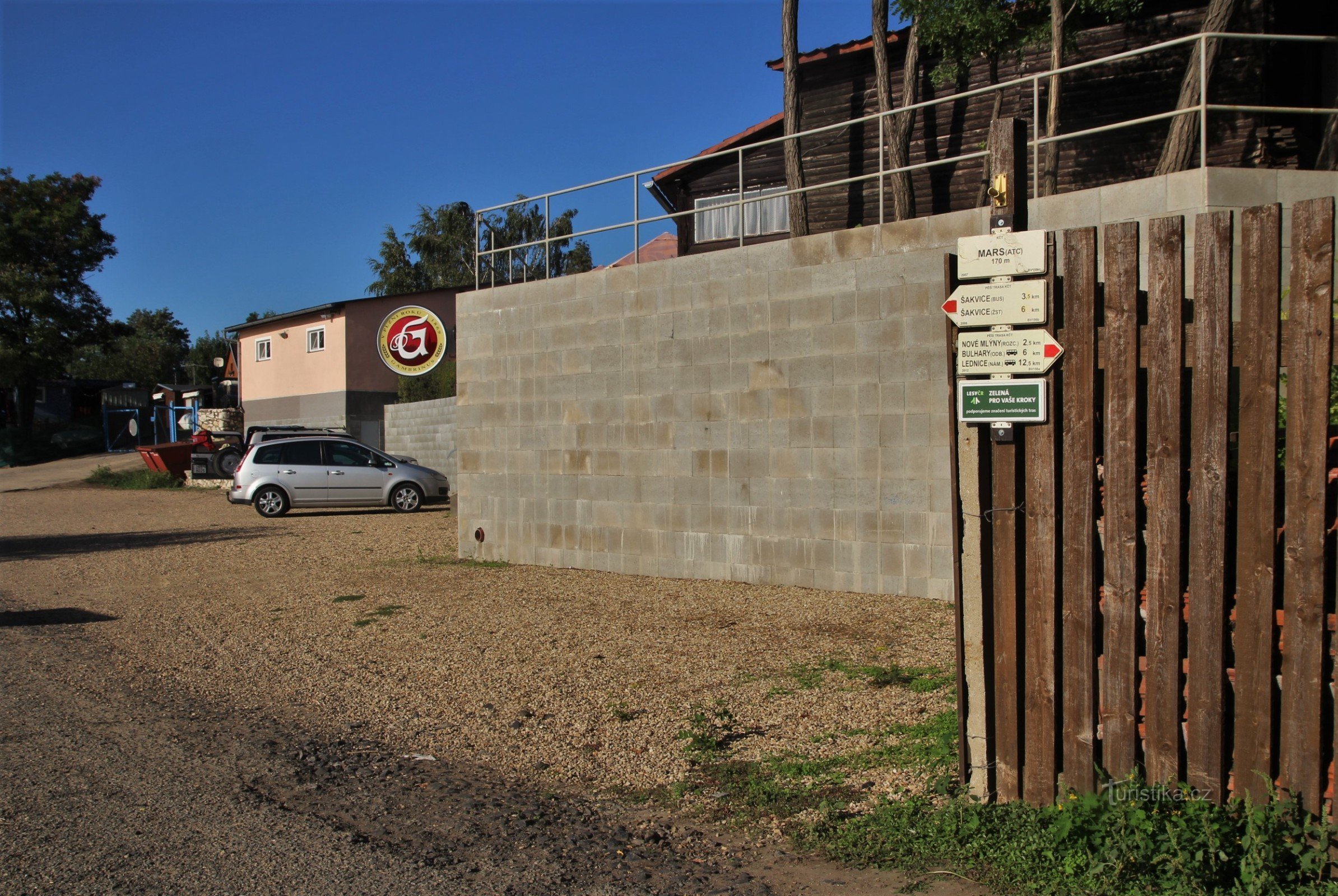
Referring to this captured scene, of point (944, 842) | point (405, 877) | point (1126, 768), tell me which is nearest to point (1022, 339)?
point (1126, 768)

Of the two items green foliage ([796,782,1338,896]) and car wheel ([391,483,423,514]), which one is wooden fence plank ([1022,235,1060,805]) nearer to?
green foliage ([796,782,1338,896])

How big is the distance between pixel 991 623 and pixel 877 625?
3823 millimetres

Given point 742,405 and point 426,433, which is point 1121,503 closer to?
point 742,405

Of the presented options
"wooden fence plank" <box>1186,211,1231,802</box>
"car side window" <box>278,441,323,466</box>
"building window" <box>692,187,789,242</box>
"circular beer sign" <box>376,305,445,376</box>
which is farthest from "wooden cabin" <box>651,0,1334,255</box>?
"car side window" <box>278,441,323,466</box>

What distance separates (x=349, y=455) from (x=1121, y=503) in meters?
18.4

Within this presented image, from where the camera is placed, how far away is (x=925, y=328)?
8.45 metres

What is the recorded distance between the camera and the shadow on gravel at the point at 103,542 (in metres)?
14.5

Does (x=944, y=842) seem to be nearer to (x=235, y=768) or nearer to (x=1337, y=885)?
(x=1337, y=885)

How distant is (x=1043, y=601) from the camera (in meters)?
3.89

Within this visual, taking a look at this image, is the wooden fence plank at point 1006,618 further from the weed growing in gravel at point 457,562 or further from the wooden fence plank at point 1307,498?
the weed growing in gravel at point 457,562

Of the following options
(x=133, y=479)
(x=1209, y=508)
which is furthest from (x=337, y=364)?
(x=1209, y=508)

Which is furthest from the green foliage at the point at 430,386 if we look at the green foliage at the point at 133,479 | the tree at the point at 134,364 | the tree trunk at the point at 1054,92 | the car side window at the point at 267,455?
the tree at the point at 134,364

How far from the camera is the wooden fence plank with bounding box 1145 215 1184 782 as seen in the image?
3.55m

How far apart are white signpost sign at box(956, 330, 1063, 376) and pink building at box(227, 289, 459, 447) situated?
2943 centimetres
